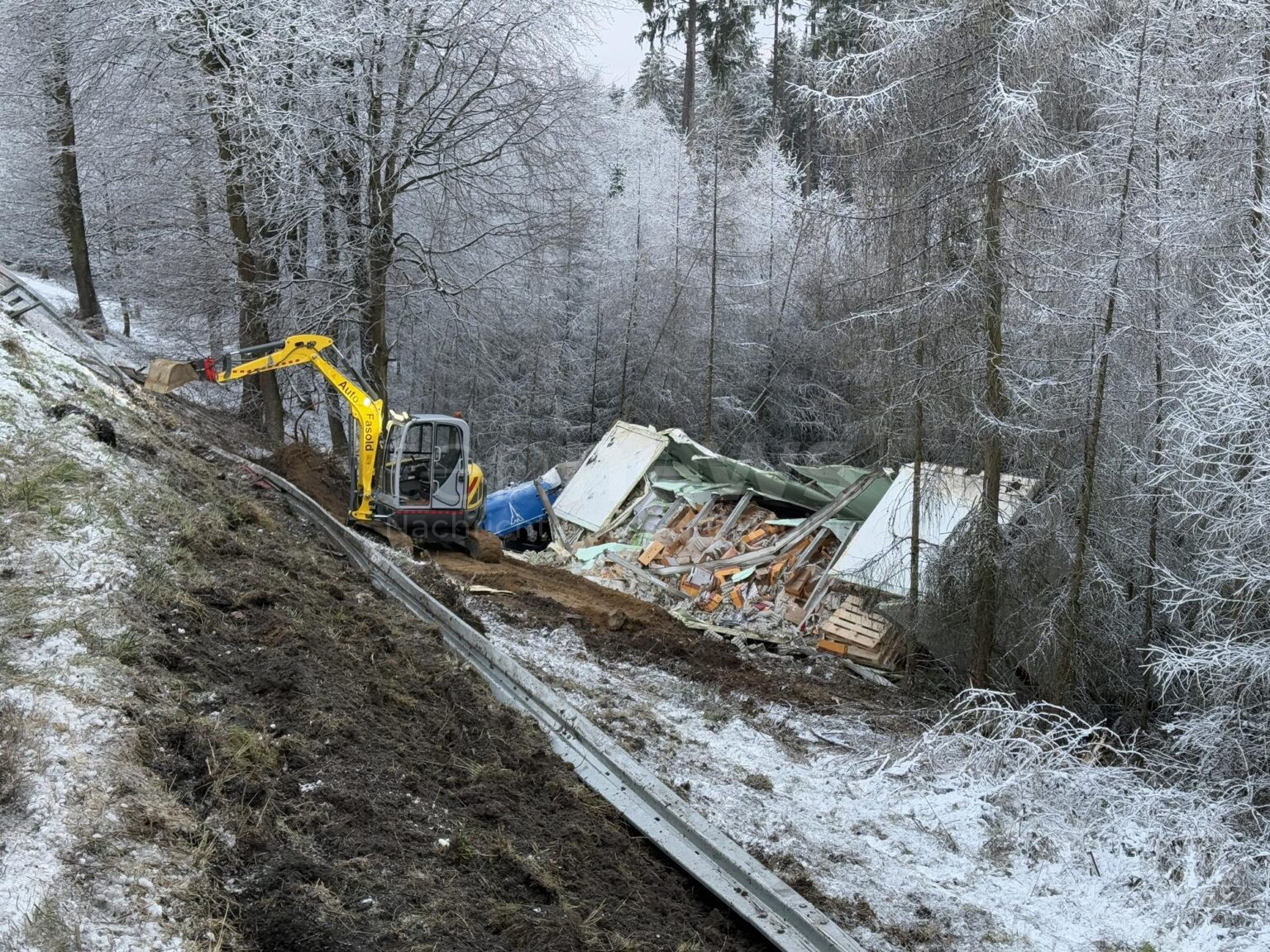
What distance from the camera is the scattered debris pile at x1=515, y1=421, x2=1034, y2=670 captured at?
39.9ft

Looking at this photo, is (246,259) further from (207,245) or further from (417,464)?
(417,464)

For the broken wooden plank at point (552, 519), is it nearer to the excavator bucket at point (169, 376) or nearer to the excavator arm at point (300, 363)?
the excavator arm at point (300, 363)

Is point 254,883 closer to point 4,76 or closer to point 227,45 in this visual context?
point 227,45

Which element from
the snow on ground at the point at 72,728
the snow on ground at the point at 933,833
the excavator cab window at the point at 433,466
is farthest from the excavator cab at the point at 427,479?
the snow on ground at the point at 933,833

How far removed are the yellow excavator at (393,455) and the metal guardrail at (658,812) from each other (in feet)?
20.4

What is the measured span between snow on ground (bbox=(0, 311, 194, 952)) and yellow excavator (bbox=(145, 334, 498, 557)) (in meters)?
6.02

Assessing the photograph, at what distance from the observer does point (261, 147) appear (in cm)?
1545

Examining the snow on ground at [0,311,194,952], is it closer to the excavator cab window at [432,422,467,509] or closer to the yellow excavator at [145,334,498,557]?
the yellow excavator at [145,334,498,557]

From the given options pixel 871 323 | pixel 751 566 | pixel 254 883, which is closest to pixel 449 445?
pixel 751 566

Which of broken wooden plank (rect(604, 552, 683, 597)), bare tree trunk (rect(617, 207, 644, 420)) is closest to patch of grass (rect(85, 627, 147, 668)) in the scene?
broken wooden plank (rect(604, 552, 683, 597))

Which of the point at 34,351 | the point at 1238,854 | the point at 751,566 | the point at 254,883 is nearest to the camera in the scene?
the point at 254,883

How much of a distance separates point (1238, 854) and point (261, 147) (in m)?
15.2

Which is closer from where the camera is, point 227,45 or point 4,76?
point 227,45

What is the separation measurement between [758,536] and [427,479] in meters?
5.20
